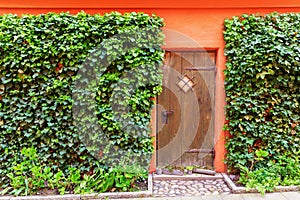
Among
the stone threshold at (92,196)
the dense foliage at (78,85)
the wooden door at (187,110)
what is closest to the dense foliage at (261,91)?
the wooden door at (187,110)

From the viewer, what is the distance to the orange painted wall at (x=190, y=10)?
3400 millimetres

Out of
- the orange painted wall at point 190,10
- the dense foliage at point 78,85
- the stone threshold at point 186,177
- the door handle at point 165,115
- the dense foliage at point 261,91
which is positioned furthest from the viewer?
the door handle at point 165,115

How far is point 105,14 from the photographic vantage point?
3.17 m

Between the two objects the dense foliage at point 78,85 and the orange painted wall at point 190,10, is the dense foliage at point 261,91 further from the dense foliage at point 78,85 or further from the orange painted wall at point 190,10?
the dense foliage at point 78,85

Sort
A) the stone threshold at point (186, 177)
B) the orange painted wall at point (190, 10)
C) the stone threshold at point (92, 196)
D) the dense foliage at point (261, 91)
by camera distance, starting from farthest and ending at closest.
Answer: the stone threshold at point (186, 177), the orange painted wall at point (190, 10), the dense foliage at point (261, 91), the stone threshold at point (92, 196)

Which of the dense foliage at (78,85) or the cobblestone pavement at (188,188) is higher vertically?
the dense foliage at (78,85)

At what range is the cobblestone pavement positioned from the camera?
311 centimetres

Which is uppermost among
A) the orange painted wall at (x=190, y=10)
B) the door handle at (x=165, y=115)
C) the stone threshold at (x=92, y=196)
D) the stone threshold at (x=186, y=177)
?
the orange painted wall at (x=190, y=10)

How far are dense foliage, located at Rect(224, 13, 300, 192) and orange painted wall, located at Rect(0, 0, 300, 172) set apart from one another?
17 cm

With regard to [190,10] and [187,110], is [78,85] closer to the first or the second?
[187,110]

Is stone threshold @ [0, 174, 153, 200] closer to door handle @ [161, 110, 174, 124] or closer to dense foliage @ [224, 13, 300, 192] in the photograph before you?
door handle @ [161, 110, 174, 124]

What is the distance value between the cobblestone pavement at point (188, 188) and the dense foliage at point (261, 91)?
45cm

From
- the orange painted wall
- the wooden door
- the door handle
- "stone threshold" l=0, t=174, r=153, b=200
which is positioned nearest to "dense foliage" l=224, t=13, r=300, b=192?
the orange painted wall

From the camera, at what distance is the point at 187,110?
3.69 metres
